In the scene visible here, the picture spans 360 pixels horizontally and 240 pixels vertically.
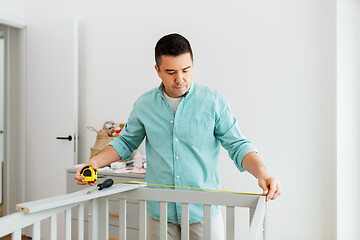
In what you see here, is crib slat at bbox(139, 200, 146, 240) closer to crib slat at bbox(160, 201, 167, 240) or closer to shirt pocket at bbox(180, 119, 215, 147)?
crib slat at bbox(160, 201, 167, 240)

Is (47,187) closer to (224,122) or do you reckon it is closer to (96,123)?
(96,123)

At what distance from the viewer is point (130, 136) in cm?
134

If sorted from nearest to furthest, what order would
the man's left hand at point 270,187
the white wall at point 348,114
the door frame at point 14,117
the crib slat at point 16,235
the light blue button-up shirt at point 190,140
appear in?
the crib slat at point 16,235 < the man's left hand at point 270,187 < the light blue button-up shirt at point 190,140 < the white wall at point 348,114 < the door frame at point 14,117

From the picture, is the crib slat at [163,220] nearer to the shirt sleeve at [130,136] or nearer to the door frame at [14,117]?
the shirt sleeve at [130,136]

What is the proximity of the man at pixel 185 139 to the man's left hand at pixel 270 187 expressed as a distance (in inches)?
5.5

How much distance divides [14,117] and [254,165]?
102 inches

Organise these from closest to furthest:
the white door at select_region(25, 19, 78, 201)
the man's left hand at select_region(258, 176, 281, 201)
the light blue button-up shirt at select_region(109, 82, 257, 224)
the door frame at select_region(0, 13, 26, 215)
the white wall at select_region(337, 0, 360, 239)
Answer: the man's left hand at select_region(258, 176, 281, 201), the light blue button-up shirt at select_region(109, 82, 257, 224), the white wall at select_region(337, 0, 360, 239), the white door at select_region(25, 19, 78, 201), the door frame at select_region(0, 13, 26, 215)

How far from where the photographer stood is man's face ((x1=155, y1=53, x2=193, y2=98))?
1.12 meters

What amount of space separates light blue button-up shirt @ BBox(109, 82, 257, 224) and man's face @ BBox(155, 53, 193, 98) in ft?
0.21

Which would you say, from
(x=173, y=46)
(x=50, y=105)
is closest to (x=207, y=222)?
(x=173, y=46)

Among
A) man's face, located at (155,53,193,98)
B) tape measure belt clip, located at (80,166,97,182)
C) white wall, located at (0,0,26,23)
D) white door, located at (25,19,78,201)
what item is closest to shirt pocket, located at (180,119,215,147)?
man's face, located at (155,53,193,98)

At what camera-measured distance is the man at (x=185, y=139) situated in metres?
1.18

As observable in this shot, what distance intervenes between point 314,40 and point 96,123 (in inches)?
66.4

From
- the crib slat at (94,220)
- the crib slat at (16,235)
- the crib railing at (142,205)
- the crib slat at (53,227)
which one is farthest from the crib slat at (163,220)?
the crib slat at (16,235)
